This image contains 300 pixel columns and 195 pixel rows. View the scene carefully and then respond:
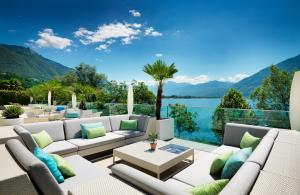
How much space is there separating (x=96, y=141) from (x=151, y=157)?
1.57 m

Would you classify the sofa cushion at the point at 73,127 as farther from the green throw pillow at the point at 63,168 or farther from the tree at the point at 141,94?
the tree at the point at 141,94

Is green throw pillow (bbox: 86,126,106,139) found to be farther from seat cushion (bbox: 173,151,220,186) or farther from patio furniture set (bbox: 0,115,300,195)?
seat cushion (bbox: 173,151,220,186)

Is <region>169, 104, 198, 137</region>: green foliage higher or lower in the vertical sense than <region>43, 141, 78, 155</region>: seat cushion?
higher

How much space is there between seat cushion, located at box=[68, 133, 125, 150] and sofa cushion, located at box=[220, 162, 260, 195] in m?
3.25

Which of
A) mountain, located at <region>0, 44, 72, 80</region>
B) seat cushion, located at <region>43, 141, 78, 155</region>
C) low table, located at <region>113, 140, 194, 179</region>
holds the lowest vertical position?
low table, located at <region>113, 140, 194, 179</region>

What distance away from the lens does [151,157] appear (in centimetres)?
323

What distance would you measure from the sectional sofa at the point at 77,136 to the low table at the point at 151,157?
716 mm

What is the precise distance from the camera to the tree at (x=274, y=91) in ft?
62.5

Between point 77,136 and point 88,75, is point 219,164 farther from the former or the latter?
point 88,75

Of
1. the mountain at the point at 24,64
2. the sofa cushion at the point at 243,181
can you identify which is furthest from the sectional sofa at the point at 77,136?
the mountain at the point at 24,64

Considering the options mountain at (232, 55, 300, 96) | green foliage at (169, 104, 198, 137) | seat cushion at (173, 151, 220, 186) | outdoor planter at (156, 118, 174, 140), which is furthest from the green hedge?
mountain at (232, 55, 300, 96)

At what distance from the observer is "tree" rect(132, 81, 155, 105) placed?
2025 centimetres

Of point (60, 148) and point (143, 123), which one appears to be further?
point (143, 123)

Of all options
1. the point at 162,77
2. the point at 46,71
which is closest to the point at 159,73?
the point at 162,77
